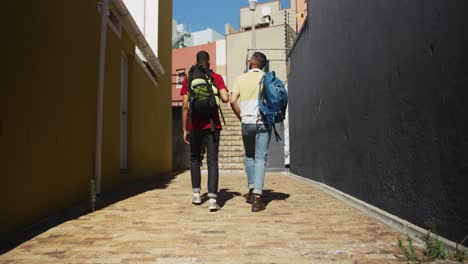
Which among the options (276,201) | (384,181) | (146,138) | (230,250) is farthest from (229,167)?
(230,250)

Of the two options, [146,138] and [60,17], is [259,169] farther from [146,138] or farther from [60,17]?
[146,138]

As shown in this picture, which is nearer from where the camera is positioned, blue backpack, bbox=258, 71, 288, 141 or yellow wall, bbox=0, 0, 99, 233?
yellow wall, bbox=0, 0, 99, 233

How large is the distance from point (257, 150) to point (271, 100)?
24.4 inches

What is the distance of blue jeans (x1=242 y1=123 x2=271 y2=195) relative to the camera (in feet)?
14.2

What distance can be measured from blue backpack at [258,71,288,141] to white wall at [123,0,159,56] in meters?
7.45

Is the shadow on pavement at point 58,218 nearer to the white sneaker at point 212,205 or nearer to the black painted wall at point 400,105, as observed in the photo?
the white sneaker at point 212,205

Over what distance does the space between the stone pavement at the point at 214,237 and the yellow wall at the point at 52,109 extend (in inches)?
15.3

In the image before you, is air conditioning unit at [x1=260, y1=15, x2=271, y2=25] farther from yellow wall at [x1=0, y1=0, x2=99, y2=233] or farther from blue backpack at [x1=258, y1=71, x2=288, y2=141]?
blue backpack at [x1=258, y1=71, x2=288, y2=141]

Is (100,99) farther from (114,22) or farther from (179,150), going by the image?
(179,150)

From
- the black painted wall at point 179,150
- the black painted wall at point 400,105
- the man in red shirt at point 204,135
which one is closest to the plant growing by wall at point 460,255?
the black painted wall at point 400,105

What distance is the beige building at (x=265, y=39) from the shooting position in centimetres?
2728

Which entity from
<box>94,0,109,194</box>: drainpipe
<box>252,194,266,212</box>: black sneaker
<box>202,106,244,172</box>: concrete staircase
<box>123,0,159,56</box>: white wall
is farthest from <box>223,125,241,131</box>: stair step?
<box>252,194,266,212</box>: black sneaker

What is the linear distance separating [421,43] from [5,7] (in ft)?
10.1

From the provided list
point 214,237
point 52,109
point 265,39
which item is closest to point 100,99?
point 52,109
